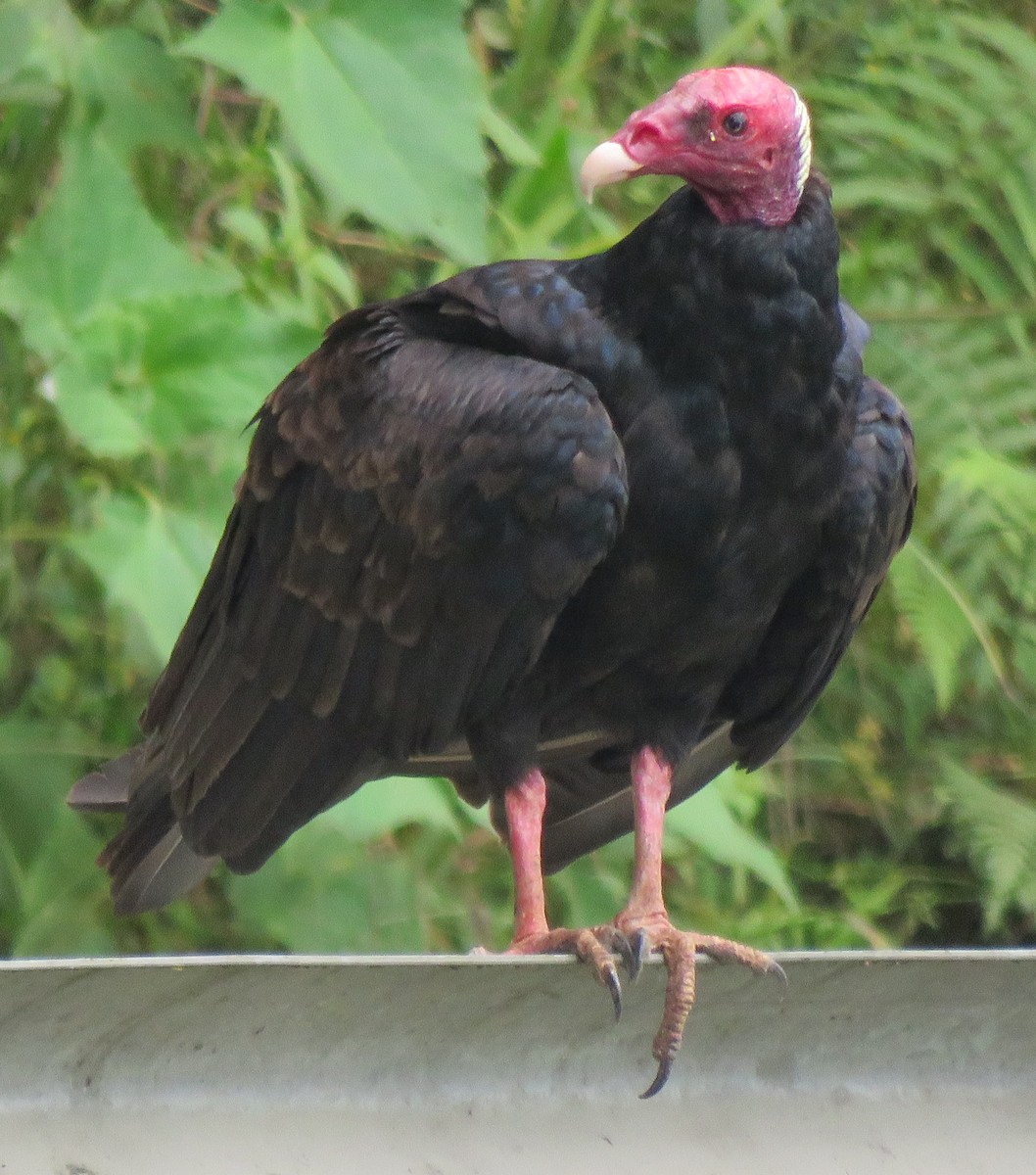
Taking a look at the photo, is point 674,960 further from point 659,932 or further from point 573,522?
point 573,522

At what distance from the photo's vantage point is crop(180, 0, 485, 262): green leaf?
9.93 ft

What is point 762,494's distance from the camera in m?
2.47

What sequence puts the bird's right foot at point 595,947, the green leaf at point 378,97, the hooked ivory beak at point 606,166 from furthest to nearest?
the green leaf at point 378,97
the hooked ivory beak at point 606,166
the bird's right foot at point 595,947

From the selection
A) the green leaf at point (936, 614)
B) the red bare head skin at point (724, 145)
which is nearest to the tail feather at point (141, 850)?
the red bare head skin at point (724, 145)

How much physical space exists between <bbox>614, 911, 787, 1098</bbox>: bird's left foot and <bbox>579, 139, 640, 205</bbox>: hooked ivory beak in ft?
2.87

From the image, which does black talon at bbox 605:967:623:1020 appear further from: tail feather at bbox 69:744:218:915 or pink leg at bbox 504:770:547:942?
tail feather at bbox 69:744:218:915

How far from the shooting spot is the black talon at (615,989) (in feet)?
6.02

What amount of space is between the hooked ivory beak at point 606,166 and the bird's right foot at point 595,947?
0.86m

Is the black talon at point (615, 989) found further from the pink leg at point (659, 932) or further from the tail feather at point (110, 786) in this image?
the tail feather at point (110, 786)

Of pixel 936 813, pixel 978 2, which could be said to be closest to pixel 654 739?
pixel 936 813

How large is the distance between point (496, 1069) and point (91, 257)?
77.2 inches

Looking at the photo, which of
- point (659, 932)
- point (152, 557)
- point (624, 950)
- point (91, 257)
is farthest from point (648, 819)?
point (91, 257)

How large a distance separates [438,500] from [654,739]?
1.78 feet

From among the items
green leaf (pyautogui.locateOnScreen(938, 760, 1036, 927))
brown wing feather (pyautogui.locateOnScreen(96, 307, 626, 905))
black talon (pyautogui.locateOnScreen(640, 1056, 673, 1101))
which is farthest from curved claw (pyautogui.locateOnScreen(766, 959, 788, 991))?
green leaf (pyautogui.locateOnScreen(938, 760, 1036, 927))
